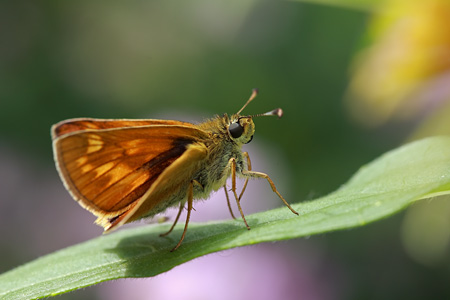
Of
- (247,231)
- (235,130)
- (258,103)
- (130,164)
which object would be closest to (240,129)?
(235,130)

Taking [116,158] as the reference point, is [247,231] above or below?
below

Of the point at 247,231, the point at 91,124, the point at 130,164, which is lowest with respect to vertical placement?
the point at 247,231

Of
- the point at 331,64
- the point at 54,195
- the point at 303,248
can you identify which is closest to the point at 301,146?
the point at 331,64

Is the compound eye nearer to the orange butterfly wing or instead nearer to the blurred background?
the orange butterfly wing

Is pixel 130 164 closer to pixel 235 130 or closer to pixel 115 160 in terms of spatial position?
pixel 115 160

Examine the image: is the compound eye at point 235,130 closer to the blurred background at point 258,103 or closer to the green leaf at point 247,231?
the green leaf at point 247,231

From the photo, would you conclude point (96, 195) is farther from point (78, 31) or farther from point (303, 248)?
point (78, 31)
